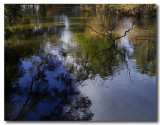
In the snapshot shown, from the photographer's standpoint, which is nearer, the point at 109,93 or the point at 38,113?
the point at 38,113

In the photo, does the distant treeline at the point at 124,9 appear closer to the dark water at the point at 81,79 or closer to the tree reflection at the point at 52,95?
the dark water at the point at 81,79

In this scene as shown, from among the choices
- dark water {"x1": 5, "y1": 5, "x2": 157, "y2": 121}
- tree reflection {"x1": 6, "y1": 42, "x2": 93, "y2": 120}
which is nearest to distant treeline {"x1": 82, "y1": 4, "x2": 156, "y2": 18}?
dark water {"x1": 5, "y1": 5, "x2": 157, "y2": 121}

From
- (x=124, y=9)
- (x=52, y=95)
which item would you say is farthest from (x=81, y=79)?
(x=124, y=9)

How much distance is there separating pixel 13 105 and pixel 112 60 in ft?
13.8

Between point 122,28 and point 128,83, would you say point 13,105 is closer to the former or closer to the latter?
point 128,83

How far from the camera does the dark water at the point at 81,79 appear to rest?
4.49m

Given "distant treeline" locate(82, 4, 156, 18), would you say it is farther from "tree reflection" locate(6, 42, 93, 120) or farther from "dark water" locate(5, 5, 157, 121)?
"tree reflection" locate(6, 42, 93, 120)

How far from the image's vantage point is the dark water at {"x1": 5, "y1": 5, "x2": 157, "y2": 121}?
4.49 m

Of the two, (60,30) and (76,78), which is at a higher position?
(60,30)

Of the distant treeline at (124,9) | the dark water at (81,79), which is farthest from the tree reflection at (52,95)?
the distant treeline at (124,9)

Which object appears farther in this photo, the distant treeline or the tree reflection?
the distant treeline

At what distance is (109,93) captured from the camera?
5.24 metres

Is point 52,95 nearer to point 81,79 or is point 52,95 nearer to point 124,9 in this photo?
point 81,79
